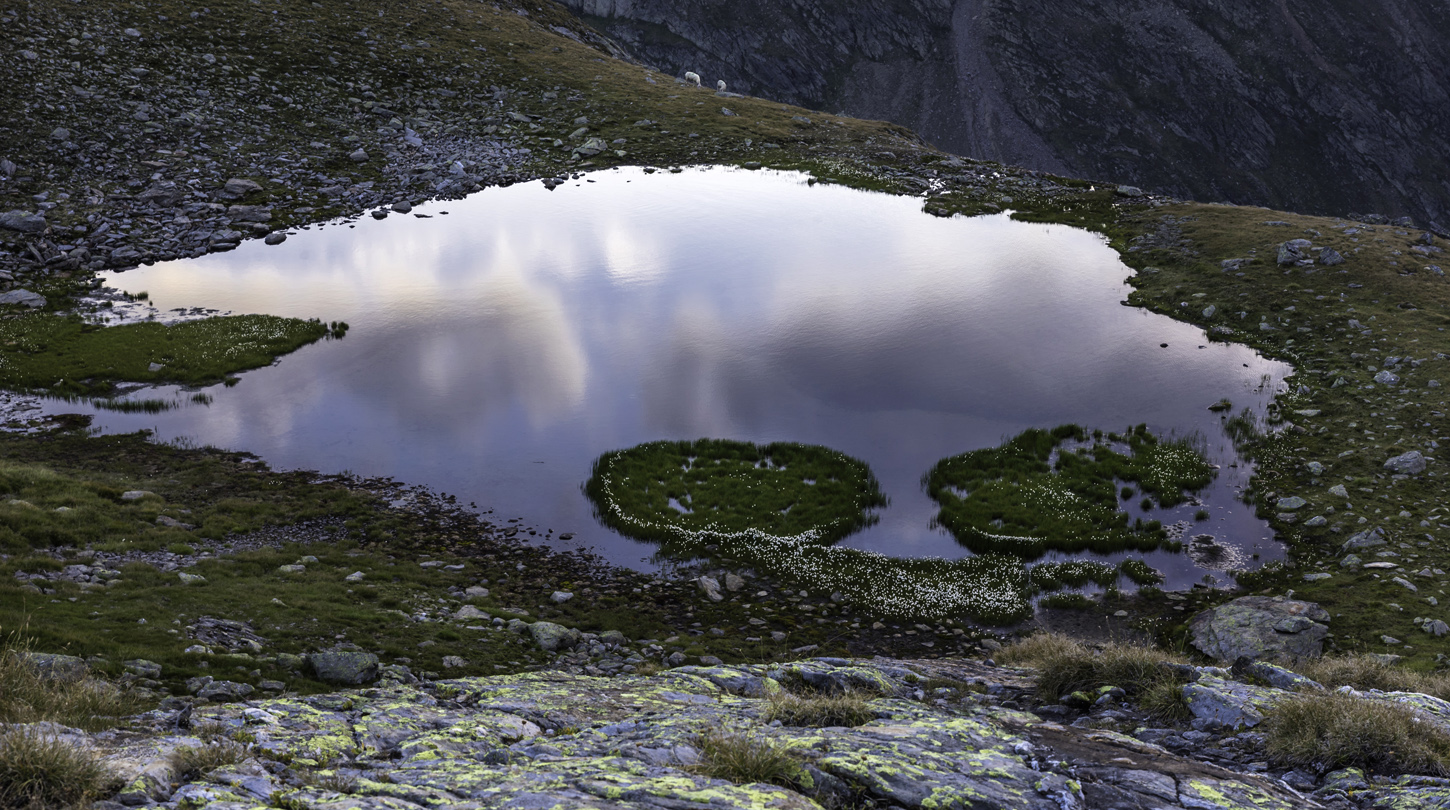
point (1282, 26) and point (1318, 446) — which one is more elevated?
point (1282, 26)

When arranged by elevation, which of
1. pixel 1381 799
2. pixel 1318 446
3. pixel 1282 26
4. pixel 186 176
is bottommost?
pixel 1381 799

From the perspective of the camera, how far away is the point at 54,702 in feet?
28.2

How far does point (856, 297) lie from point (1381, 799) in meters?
34.9

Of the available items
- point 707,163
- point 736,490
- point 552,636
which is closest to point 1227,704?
point 552,636

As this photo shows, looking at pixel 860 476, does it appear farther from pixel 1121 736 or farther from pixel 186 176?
pixel 186 176

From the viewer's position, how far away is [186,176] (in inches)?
1908

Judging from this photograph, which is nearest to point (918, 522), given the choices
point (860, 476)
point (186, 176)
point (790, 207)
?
point (860, 476)

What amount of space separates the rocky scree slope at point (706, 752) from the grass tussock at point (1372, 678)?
99 centimetres

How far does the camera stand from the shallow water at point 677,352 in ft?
90.6

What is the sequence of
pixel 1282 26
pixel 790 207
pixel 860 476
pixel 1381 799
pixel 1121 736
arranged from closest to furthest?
pixel 1381 799 < pixel 1121 736 < pixel 860 476 < pixel 790 207 < pixel 1282 26

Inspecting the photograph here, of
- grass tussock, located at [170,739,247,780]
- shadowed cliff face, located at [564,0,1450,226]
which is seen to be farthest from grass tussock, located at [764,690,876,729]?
shadowed cliff face, located at [564,0,1450,226]

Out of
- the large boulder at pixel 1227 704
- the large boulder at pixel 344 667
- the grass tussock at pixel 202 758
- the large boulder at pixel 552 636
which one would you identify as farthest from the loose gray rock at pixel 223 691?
the large boulder at pixel 1227 704

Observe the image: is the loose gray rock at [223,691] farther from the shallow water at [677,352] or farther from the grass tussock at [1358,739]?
the grass tussock at [1358,739]

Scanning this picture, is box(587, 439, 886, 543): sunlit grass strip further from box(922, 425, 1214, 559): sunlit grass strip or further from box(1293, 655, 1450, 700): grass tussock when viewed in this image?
box(1293, 655, 1450, 700): grass tussock
